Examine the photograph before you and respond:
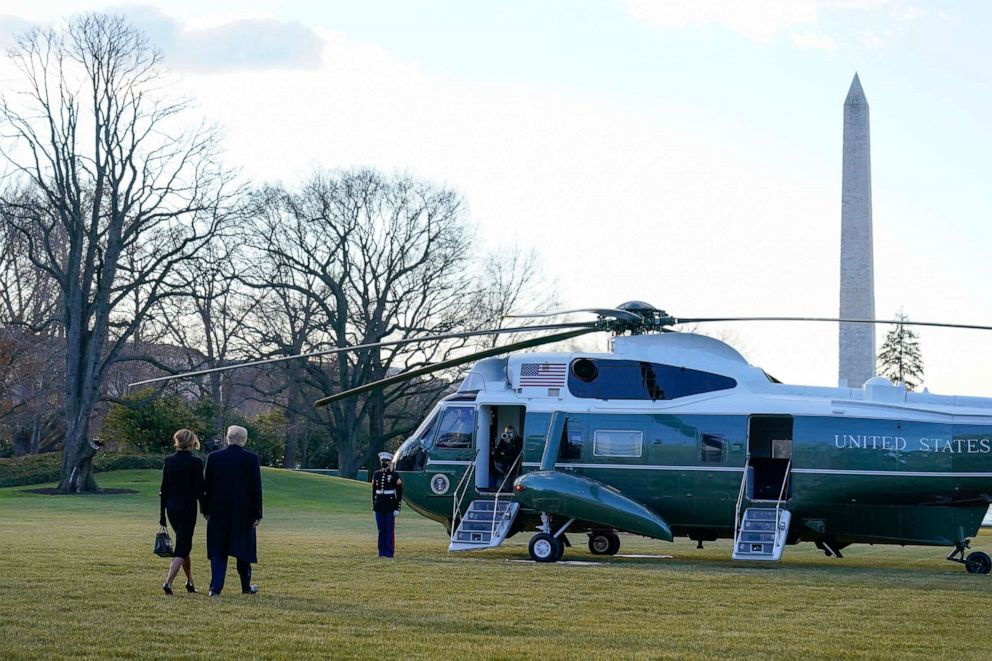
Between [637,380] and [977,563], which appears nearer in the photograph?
→ [977,563]

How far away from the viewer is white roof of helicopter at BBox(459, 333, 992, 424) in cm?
1820

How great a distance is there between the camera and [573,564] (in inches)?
710

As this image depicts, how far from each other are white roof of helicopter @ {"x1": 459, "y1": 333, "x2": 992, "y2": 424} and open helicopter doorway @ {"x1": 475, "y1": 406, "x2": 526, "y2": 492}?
44cm

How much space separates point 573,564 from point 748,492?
2.88 m

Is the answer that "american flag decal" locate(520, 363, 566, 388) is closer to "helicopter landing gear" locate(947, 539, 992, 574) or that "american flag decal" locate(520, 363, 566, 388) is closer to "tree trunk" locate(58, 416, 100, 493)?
"helicopter landing gear" locate(947, 539, 992, 574)

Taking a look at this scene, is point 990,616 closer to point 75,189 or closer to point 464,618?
point 464,618

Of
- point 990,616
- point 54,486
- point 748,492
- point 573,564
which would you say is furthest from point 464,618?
point 54,486

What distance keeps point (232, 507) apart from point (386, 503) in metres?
6.31

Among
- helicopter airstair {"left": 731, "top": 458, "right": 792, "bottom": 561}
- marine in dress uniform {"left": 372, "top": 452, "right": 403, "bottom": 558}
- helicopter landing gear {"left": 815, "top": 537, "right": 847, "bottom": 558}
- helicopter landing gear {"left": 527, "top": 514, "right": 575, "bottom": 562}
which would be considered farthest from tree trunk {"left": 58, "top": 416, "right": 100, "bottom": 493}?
helicopter airstair {"left": 731, "top": 458, "right": 792, "bottom": 561}

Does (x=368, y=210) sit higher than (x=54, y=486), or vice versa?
(x=368, y=210)

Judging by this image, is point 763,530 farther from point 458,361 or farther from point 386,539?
point 386,539

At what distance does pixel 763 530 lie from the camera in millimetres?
18266

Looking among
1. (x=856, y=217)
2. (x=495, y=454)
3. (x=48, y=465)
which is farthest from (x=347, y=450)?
(x=495, y=454)

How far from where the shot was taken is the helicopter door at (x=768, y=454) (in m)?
18.9
